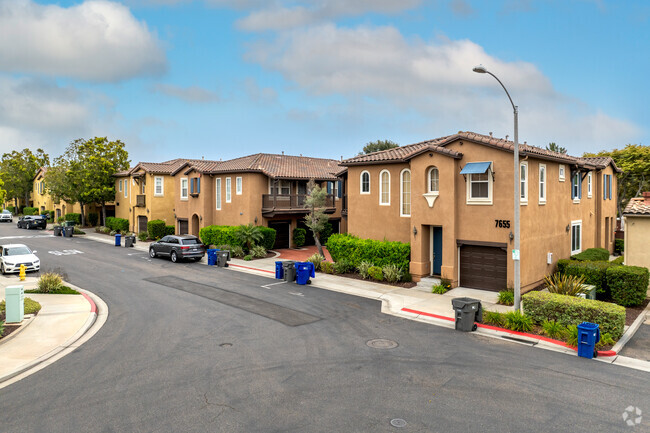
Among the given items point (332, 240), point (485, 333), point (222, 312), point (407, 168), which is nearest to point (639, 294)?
point (485, 333)

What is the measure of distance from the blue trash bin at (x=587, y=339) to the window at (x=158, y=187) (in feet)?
121

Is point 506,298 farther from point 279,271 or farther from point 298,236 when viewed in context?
point 298,236

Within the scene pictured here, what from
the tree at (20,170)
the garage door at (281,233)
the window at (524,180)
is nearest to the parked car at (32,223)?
the tree at (20,170)

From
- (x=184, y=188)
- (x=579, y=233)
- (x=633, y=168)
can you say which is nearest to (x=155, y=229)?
(x=184, y=188)

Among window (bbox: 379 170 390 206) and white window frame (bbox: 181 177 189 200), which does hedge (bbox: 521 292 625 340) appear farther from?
white window frame (bbox: 181 177 189 200)

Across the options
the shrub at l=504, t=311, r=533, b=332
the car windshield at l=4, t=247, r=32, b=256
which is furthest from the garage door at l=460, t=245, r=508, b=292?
the car windshield at l=4, t=247, r=32, b=256

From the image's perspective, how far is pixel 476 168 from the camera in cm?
1734

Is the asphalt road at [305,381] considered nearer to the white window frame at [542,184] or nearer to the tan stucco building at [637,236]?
the white window frame at [542,184]

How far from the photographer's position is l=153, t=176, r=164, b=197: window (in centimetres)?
3962

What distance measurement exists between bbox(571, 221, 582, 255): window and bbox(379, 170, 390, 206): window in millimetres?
9961

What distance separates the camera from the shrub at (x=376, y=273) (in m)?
20.2

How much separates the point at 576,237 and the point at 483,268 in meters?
8.78

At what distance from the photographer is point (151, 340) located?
1199 cm

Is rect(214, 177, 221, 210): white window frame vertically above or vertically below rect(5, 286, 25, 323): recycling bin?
above
